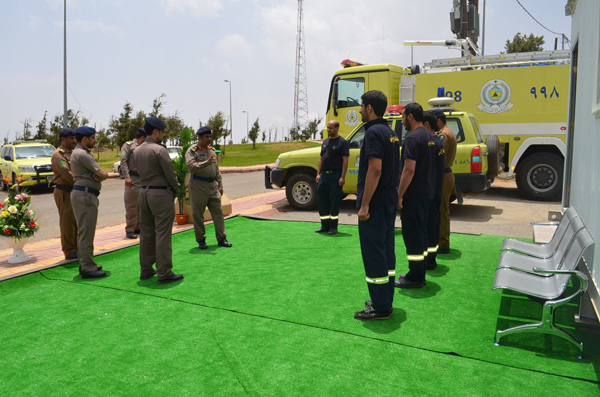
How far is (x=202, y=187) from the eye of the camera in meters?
7.19

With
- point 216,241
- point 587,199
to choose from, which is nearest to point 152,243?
point 216,241

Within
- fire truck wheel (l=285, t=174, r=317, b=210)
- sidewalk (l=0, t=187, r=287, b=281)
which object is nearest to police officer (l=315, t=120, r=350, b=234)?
fire truck wheel (l=285, t=174, r=317, b=210)

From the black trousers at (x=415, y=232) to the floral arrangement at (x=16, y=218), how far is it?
196 inches

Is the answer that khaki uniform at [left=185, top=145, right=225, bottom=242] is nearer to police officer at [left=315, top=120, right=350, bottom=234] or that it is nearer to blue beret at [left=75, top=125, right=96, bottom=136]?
blue beret at [left=75, top=125, right=96, bottom=136]

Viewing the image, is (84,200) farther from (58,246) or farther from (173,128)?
(173,128)

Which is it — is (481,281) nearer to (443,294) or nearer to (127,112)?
(443,294)

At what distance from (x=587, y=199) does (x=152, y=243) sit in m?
4.54

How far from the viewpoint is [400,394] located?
3143 millimetres

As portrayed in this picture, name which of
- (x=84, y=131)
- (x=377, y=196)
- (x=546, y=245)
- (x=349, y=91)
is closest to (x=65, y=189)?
(x=84, y=131)

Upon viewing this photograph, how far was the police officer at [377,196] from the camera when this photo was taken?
4.15 metres

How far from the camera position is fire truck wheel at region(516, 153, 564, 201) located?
1115cm

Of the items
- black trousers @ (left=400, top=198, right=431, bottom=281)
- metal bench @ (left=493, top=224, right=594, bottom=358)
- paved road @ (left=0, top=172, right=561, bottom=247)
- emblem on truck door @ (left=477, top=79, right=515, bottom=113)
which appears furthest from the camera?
emblem on truck door @ (left=477, top=79, right=515, bottom=113)

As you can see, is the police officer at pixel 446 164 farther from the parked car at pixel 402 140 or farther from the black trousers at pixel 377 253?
the parked car at pixel 402 140

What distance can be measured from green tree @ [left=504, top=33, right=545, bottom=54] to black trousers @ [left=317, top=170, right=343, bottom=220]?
2372cm
